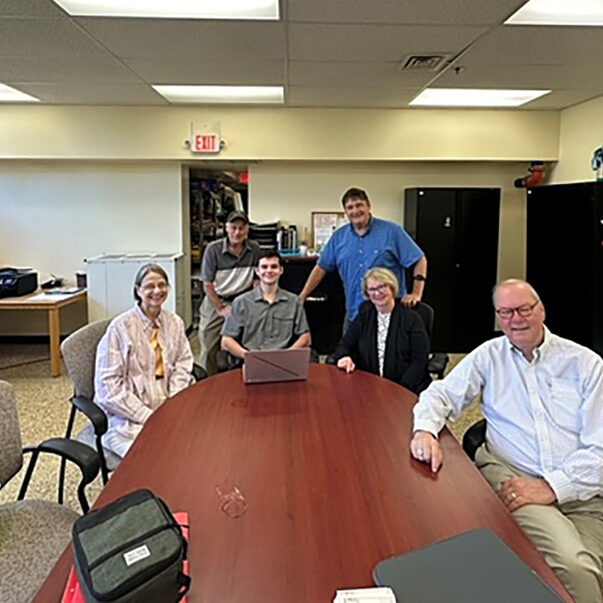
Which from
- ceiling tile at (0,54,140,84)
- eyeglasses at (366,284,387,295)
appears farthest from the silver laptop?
ceiling tile at (0,54,140,84)

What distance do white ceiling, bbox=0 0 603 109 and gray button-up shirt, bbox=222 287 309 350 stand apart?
1.56 meters

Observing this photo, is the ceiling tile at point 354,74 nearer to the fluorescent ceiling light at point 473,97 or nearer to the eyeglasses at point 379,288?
the fluorescent ceiling light at point 473,97

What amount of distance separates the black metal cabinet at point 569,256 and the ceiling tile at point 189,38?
2714mm

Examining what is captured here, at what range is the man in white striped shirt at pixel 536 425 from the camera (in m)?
1.67

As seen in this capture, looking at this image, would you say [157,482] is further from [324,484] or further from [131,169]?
[131,169]

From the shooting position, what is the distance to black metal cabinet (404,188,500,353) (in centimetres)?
550

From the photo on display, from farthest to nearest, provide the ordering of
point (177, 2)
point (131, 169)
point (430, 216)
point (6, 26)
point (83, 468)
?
point (131, 169) → point (430, 216) → point (6, 26) → point (177, 2) → point (83, 468)

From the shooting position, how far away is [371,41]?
3.30 meters

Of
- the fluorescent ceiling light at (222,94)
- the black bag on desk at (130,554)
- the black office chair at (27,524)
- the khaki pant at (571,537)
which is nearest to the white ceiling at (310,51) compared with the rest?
the fluorescent ceiling light at (222,94)

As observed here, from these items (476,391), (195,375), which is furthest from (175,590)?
(195,375)

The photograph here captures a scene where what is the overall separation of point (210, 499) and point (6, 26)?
299 cm

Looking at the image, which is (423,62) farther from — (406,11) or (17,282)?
(17,282)

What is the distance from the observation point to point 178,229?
5953 millimetres

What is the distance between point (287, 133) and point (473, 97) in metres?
1.79
